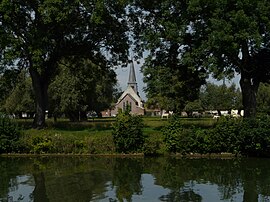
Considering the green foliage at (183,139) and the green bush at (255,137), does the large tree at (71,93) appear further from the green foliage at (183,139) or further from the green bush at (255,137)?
the green bush at (255,137)

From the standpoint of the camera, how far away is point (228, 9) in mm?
31500

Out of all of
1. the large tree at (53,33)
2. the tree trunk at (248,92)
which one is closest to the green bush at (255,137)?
the tree trunk at (248,92)

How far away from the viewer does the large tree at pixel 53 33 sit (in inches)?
1289

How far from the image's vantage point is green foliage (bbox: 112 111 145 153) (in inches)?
1087

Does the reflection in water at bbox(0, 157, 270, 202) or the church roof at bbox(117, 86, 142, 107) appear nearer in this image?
the reflection in water at bbox(0, 157, 270, 202)

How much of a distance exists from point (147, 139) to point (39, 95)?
12163 mm

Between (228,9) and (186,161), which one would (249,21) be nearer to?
(228,9)

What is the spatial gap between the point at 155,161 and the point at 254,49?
41.7 feet

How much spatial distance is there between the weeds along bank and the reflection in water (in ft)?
4.27

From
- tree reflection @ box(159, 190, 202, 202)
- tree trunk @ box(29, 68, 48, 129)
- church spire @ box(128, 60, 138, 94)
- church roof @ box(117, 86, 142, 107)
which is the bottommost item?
tree reflection @ box(159, 190, 202, 202)

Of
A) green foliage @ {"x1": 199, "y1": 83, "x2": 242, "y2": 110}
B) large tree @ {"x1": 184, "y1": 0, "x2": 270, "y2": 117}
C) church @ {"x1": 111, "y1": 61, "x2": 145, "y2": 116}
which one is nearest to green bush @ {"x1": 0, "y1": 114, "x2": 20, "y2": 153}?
large tree @ {"x1": 184, "y1": 0, "x2": 270, "y2": 117}

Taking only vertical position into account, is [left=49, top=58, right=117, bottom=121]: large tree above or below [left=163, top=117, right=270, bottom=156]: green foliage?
above

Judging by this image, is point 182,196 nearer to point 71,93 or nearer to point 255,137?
point 255,137

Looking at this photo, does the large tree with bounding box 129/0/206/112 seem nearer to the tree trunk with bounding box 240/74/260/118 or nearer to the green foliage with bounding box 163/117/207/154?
the tree trunk with bounding box 240/74/260/118
